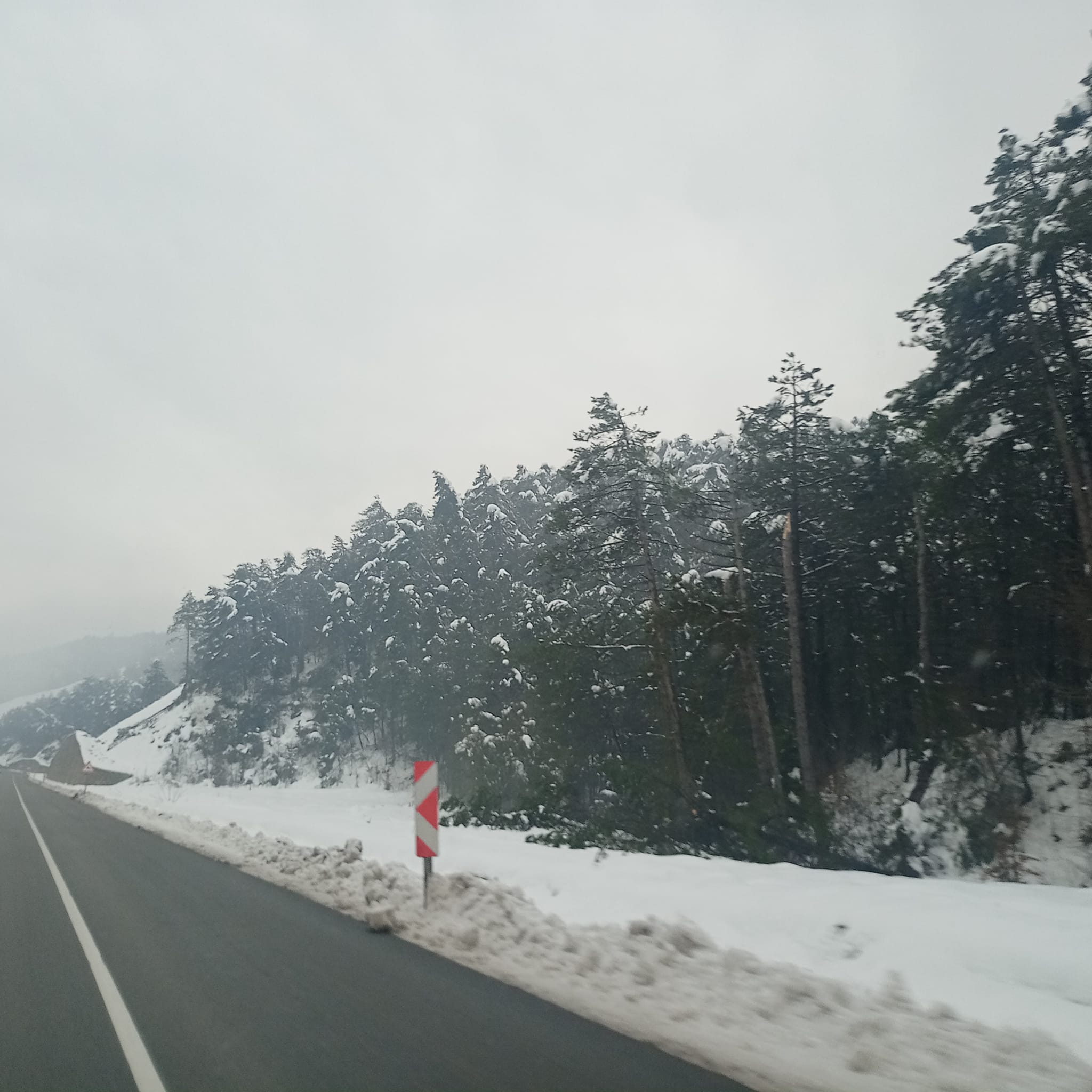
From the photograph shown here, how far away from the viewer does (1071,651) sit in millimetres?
17266

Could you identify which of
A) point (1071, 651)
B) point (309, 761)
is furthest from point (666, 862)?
point (309, 761)

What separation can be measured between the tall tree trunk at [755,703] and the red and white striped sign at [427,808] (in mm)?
11530

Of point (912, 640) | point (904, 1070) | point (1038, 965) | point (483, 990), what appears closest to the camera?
point (904, 1070)

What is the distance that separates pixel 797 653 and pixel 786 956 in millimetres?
15146

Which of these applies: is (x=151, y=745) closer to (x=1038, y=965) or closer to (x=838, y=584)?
(x=838, y=584)

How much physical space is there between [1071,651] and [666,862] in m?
12.0

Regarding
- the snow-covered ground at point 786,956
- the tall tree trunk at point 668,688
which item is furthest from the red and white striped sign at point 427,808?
the tall tree trunk at point 668,688

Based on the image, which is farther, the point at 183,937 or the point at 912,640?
the point at 912,640

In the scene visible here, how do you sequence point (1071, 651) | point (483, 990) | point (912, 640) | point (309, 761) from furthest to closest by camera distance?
point (309, 761), point (912, 640), point (1071, 651), point (483, 990)

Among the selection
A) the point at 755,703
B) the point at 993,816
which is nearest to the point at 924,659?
the point at 755,703

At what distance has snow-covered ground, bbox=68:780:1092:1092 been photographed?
452cm

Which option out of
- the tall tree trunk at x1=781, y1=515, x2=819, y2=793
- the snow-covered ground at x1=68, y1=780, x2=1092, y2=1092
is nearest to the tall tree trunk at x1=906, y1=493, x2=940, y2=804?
the tall tree trunk at x1=781, y1=515, x2=819, y2=793

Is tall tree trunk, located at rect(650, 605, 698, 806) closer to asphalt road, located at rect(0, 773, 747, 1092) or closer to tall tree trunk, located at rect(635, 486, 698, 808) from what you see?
tall tree trunk, located at rect(635, 486, 698, 808)

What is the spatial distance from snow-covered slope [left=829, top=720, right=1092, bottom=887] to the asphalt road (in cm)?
1172
